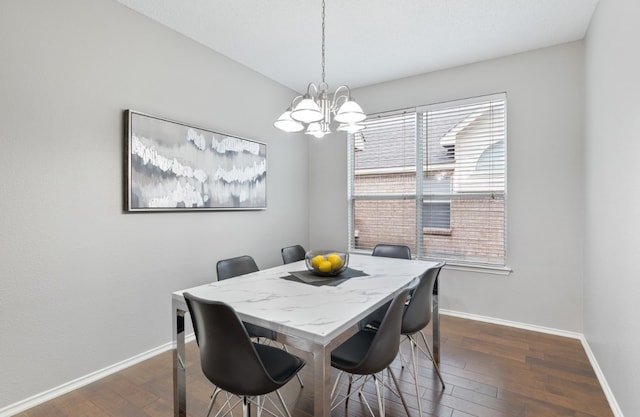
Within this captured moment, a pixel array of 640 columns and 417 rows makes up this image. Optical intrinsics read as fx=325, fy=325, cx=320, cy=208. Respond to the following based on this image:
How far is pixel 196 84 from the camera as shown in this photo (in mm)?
2984

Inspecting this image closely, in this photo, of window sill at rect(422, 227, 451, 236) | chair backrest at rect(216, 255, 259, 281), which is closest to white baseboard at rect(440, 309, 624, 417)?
window sill at rect(422, 227, 451, 236)

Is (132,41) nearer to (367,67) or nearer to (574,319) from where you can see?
(367,67)

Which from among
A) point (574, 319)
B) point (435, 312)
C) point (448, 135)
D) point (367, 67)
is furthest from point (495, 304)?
point (367, 67)

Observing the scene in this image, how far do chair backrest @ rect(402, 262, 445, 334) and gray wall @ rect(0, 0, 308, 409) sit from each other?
1994 mm

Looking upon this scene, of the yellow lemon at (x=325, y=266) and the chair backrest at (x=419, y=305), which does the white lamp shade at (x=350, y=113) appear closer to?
the yellow lemon at (x=325, y=266)

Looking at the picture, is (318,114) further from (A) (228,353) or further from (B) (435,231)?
(B) (435,231)

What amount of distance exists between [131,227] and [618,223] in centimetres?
A: 326

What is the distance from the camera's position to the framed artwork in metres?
2.47

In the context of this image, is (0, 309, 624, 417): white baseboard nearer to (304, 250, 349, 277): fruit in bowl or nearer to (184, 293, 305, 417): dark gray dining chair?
(184, 293, 305, 417): dark gray dining chair

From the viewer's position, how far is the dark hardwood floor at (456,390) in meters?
1.91

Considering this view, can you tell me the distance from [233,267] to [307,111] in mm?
1212

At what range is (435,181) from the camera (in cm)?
366

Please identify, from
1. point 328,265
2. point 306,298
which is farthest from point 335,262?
point 306,298

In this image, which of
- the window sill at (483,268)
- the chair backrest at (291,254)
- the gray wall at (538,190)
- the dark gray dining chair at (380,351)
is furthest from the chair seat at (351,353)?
the gray wall at (538,190)
